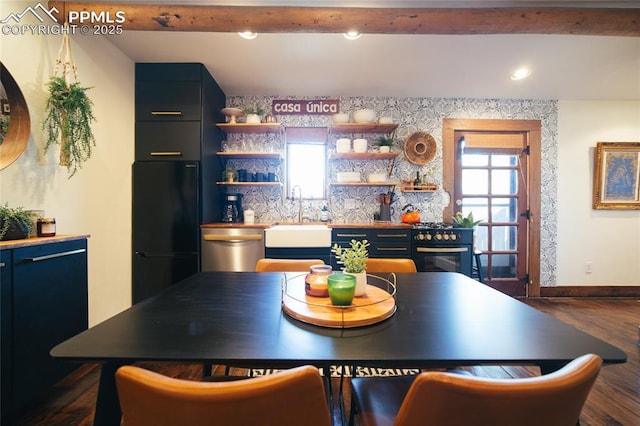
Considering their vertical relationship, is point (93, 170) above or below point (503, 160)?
below

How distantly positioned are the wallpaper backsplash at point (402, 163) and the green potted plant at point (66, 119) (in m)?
1.73

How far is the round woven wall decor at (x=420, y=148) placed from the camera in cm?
366

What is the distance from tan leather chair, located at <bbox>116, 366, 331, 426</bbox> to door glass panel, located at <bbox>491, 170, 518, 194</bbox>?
13.3ft

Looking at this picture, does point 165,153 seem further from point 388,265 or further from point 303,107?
point 388,265

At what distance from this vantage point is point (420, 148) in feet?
12.0

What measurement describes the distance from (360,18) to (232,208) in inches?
94.6

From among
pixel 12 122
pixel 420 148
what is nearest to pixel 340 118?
pixel 420 148

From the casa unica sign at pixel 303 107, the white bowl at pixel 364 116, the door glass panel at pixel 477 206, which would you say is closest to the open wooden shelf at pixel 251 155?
the casa unica sign at pixel 303 107

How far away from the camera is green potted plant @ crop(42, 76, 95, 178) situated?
186 centimetres

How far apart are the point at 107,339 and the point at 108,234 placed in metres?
2.26

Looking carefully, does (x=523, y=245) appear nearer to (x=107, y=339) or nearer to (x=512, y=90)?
(x=512, y=90)

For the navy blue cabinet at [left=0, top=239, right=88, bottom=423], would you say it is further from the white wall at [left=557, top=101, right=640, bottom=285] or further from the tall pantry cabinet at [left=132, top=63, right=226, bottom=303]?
the white wall at [left=557, top=101, right=640, bottom=285]

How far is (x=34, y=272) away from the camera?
1498 millimetres

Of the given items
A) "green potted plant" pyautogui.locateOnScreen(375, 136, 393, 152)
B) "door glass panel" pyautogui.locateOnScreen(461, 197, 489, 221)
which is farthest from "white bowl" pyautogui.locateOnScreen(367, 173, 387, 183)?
"door glass panel" pyautogui.locateOnScreen(461, 197, 489, 221)
